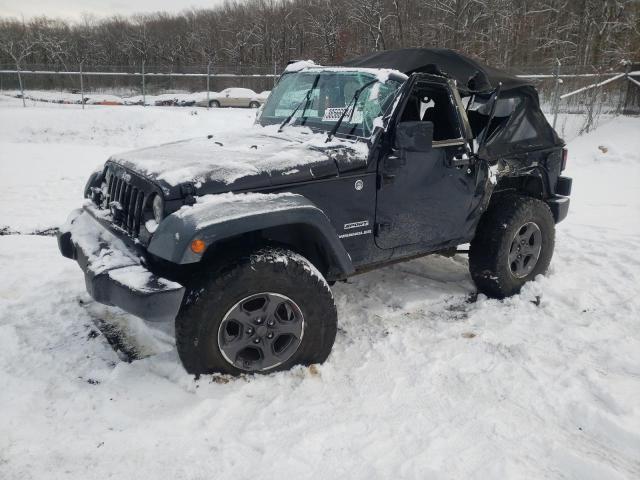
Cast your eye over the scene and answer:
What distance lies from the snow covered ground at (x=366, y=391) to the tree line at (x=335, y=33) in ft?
48.3

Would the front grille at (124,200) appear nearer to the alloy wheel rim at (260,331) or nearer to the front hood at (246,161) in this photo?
the front hood at (246,161)

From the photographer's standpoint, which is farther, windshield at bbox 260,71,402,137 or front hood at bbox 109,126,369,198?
windshield at bbox 260,71,402,137

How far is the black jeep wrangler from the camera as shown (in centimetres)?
273

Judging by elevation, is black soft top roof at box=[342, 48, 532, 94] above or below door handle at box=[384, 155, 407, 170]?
above

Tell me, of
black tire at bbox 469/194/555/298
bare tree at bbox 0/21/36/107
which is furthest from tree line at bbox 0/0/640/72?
black tire at bbox 469/194/555/298

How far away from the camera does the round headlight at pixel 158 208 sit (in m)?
2.78

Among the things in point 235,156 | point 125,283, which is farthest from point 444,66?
point 125,283

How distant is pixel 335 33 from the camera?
1729 inches

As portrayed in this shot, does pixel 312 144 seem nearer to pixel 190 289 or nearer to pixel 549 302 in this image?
pixel 190 289

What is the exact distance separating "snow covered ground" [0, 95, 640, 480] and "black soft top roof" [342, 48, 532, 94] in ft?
5.86

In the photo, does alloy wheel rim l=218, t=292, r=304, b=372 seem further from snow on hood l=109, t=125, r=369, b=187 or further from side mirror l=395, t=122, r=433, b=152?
side mirror l=395, t=122, r=433, b=152

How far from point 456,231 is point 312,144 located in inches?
57.9

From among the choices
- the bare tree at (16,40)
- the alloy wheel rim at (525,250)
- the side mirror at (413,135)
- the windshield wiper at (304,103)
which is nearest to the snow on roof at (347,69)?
the windshield wiper at (304,103)

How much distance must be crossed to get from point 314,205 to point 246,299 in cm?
71
